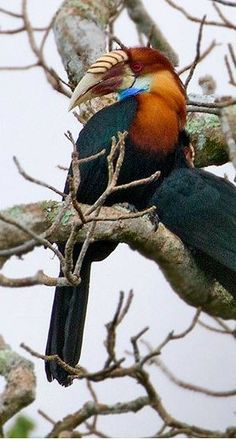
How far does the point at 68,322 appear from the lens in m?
4.05

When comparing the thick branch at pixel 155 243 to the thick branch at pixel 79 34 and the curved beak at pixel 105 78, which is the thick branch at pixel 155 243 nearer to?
the curved beak at pixel 105 78

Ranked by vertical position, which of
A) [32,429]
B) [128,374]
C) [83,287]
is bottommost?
[83,287]

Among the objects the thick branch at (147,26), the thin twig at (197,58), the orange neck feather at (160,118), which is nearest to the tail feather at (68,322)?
the orange neck feather at (160,118)

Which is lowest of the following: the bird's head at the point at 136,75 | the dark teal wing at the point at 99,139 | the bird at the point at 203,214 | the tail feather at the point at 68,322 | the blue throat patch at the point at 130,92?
the tail feather at the point at 68,322

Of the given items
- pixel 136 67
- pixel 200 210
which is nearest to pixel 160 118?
pixel 136 67

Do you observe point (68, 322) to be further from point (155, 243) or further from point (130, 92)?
point (130, 92)

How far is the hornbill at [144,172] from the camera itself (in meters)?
4.01

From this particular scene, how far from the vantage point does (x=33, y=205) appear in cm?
327

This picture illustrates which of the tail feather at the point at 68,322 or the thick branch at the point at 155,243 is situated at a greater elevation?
the thick branch at the point at 155,243

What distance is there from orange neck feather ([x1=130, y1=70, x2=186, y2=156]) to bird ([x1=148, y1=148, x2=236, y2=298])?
0.38ft

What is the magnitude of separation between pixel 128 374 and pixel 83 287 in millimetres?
1416

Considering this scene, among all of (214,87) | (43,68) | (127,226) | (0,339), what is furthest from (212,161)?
(0,339)

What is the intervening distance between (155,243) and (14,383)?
2.71 ft

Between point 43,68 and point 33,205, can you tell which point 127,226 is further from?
point 43,68
